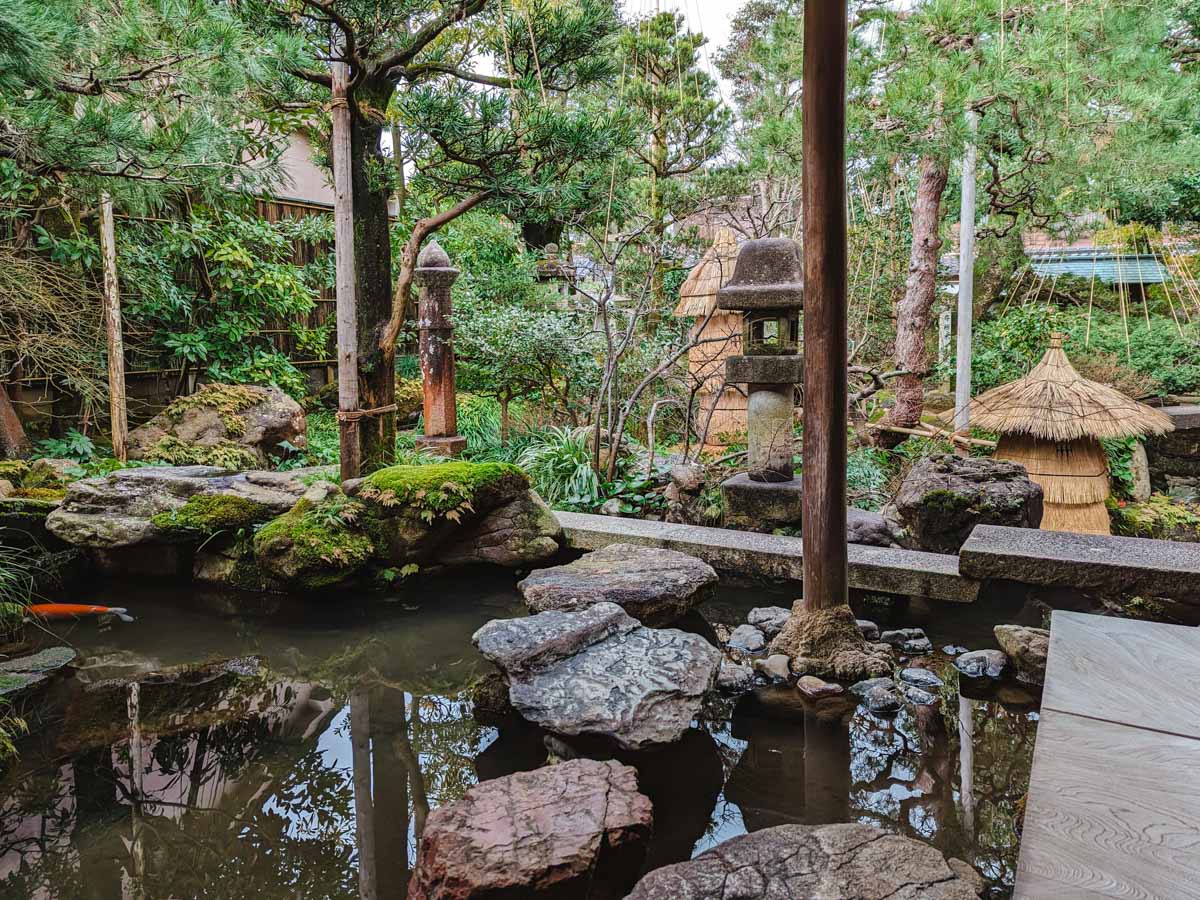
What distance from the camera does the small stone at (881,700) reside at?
2926 mm

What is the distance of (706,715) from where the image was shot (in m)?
2.96

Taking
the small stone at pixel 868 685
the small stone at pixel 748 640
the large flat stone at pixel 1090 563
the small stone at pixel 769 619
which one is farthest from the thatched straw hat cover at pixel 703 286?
the small stone at pixel 868 685

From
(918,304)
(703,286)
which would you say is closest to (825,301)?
(918,304)

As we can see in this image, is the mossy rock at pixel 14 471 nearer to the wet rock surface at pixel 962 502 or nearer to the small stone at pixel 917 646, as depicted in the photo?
the small stone at pixel 917 646

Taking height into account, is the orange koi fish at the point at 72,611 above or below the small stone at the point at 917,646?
above

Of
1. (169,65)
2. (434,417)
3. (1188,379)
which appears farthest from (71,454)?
(1188,379)

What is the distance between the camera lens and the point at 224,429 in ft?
22.3

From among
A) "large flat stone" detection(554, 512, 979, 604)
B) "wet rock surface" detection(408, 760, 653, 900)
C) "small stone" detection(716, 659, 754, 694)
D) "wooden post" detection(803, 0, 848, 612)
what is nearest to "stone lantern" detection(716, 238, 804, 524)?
"large flat stone" detection(554, 512, 979, 604)

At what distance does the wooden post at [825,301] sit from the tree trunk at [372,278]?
306 cm

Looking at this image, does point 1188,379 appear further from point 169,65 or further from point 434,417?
point 169,65

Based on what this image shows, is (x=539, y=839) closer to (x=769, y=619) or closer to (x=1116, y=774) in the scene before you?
(x=1116, y=774)

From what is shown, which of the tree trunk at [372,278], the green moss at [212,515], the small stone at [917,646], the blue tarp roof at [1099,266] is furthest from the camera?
the blue tarp roof at [1099,266]

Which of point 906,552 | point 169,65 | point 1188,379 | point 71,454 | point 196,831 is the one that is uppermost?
point 169,65

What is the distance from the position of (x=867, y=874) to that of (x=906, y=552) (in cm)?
251
